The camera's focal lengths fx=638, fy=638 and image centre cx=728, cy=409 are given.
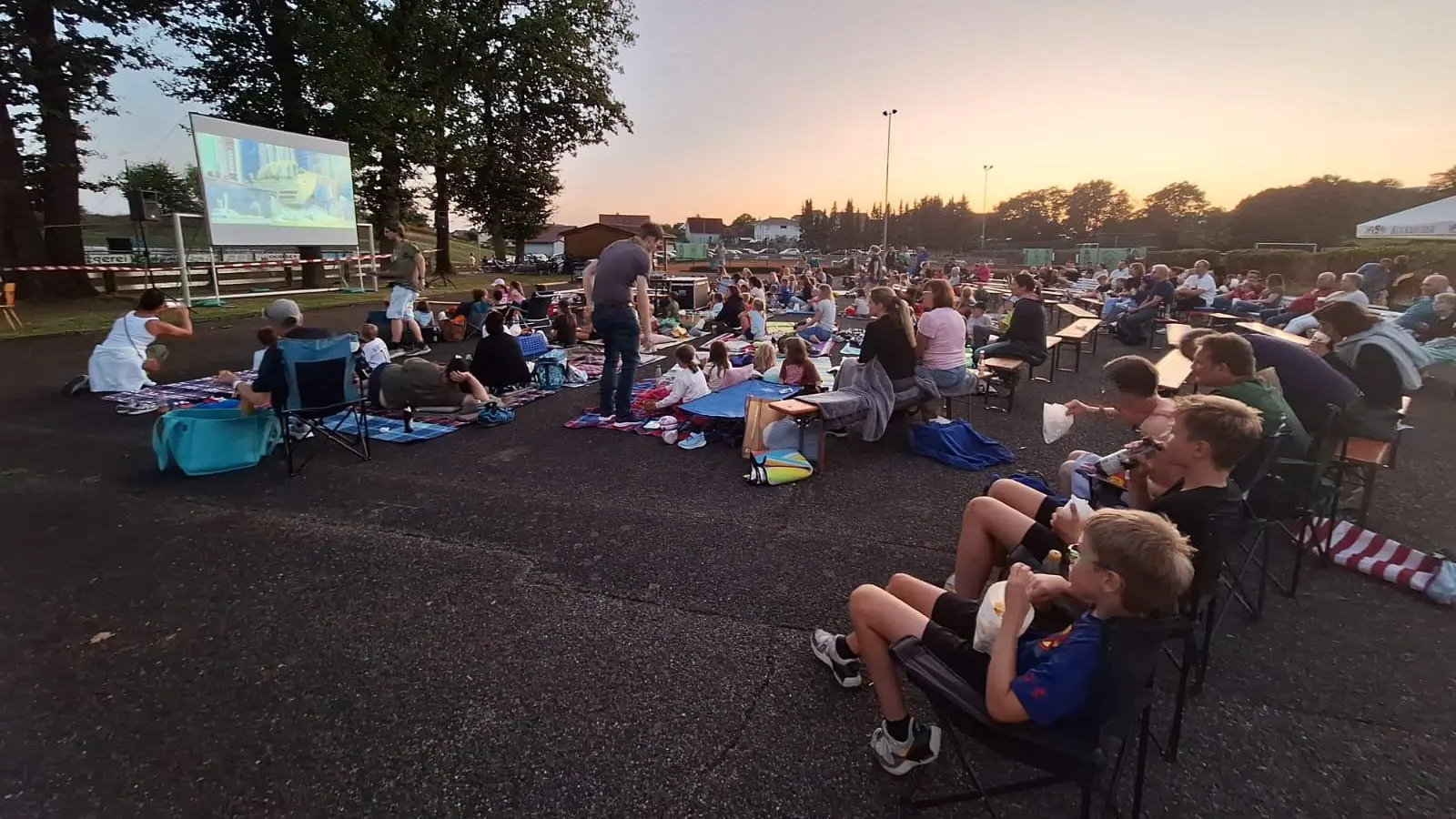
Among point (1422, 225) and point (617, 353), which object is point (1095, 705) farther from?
point (1422, 225)

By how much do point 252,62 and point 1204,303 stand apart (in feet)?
88.2

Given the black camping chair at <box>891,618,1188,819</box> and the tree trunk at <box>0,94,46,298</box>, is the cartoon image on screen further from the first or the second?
the black camping chair at <box>891,618,1188,819</box>

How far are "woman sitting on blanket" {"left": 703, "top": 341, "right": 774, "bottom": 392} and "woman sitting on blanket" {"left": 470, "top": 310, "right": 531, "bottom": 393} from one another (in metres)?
2.32

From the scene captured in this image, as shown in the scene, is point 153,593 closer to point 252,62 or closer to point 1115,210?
point 252,62

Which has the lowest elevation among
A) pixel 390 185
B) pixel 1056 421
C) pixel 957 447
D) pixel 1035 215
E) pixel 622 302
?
pixel 957 447

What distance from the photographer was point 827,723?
2375mm

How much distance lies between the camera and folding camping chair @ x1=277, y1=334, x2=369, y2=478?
498 centimetres

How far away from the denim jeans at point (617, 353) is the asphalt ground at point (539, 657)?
178cm

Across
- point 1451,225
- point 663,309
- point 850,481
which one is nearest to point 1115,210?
point 1451,225

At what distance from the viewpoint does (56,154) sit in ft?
51.4

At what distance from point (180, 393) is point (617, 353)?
5566 mm

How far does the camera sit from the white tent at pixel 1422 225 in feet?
43.1

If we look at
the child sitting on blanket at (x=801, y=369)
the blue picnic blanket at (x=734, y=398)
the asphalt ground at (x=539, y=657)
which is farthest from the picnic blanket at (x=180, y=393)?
the child sitting on blanket at (x=801, y=369)

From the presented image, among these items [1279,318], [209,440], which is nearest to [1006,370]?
[1279,318]
